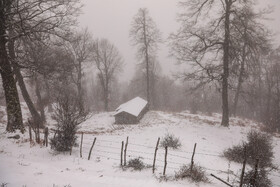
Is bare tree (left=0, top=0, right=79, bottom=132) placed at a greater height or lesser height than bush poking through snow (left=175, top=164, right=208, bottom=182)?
greater

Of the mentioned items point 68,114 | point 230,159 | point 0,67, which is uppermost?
point 0,67

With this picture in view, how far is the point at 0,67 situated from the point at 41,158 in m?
5.43

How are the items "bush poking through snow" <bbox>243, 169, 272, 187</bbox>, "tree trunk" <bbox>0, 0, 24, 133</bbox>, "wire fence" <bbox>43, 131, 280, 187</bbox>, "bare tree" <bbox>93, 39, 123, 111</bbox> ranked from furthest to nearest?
"bare tree" <bbox>93, 39, 123, 111</bbox> → "tree trunk" <bbox>0, 0, 24, 133</bbox> → "wire fence" <bbox>43, 131, 280, 187</bbox> → "bush poking through snow" <bbox>243, 169, 272, 187</bbox>

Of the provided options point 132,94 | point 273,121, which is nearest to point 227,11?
point 273,121

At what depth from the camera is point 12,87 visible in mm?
11086

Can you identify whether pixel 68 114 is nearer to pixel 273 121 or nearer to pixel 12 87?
pixel 12 87

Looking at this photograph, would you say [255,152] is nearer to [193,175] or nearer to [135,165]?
[193,175]

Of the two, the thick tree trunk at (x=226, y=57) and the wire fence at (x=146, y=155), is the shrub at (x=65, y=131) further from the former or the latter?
the thick tree trunk at (x=226, y=57)

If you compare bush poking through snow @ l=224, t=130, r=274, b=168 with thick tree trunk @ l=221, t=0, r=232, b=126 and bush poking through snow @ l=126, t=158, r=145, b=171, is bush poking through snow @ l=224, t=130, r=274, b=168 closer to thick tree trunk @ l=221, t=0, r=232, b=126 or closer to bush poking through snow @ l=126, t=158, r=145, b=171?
bush poking through snow @ l=126, t=158, r=145, b=171

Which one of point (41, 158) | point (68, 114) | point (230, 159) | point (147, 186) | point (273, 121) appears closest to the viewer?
point (147, 186)

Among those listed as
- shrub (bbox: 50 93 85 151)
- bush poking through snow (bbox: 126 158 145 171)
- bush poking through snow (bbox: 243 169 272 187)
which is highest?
shrub (bbox: 50 93 85 151)

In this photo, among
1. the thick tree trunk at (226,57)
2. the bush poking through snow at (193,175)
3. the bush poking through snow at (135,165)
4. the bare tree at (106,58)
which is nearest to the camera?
the bush poking through snow at (193,175)

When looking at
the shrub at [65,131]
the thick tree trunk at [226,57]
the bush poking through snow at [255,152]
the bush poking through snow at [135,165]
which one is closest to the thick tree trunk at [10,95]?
the shrub at [65,131]

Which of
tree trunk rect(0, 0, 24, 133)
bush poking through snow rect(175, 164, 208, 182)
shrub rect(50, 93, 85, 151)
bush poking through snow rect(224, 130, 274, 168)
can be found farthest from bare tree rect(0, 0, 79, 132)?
bush poking through snow rect(224, 130, 274, 168)
